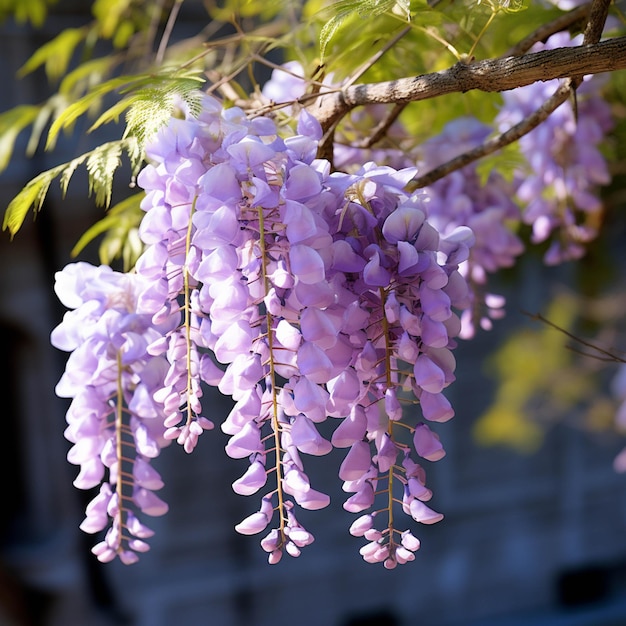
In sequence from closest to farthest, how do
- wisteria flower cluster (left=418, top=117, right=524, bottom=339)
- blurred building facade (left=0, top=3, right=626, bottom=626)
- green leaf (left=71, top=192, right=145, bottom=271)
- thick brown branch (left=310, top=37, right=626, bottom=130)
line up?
thick brown branch (left=310, top=37, right=626, bottom=130), green leaf (left=71, top=192, right=145, bottom=271), wisteria flower cluster (left=418, top=117, right=524, bottom=339), blurred building facade (left=0, top=3, right=626, bottom=626)

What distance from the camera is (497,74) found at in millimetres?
556

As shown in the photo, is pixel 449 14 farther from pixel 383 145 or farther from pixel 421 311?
pixel 421 311

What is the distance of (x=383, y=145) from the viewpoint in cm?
92

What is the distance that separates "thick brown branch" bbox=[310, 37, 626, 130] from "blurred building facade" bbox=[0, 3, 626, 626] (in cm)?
148

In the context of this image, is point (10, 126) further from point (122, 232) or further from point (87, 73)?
point (122, 232)

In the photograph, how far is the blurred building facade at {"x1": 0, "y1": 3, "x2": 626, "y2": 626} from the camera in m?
2.23

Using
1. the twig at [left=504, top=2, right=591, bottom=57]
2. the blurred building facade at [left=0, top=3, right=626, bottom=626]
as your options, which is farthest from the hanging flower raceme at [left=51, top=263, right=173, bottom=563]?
the blurred building facade at [left=0, top=3, right=626, bottom=626]

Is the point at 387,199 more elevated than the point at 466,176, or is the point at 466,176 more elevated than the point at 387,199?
the point at 466,176

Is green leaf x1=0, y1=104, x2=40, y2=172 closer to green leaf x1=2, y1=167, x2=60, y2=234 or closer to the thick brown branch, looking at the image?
green leaf x1=2, y1=167, x2=60, y2=234

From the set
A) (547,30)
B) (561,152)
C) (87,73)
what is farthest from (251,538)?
(547,30)

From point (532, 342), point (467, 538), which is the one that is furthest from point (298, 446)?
point (467, 538)

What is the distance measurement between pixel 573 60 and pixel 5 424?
2226mm

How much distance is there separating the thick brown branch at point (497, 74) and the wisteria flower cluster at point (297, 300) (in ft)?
0.20

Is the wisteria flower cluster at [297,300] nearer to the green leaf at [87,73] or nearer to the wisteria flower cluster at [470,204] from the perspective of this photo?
the wisteria flower cluster at [470,204]
